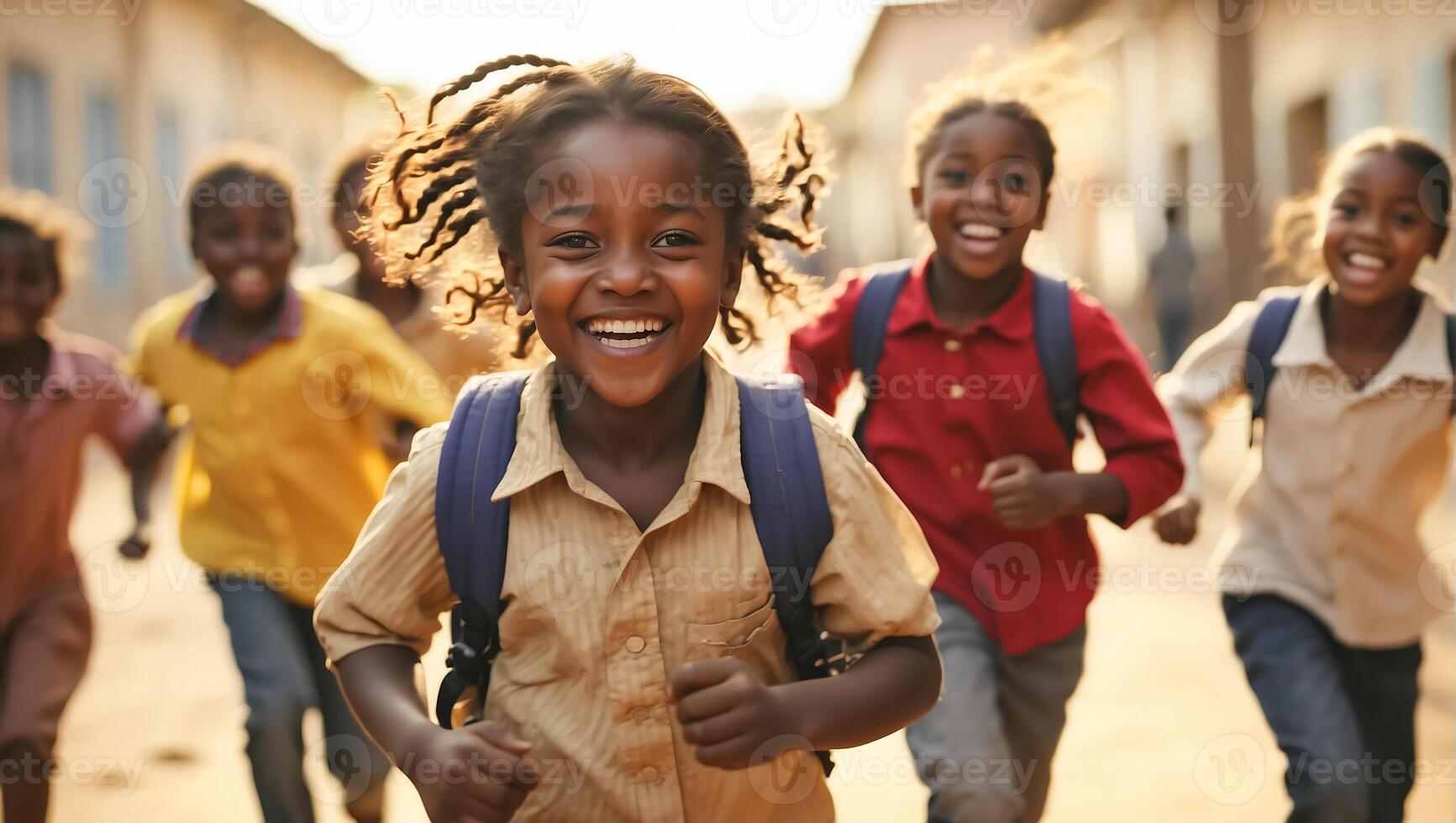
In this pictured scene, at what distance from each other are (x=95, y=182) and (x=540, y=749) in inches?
780

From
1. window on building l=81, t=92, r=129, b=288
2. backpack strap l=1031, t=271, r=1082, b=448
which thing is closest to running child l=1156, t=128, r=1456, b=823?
backpack strap l=1031, t=271, r=1082, b=448

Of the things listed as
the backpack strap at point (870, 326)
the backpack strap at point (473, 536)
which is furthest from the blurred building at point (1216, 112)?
the backpack strap at point (473, 536)

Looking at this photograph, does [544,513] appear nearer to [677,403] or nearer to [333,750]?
[677,403]

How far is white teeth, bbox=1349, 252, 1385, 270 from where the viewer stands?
327 cm

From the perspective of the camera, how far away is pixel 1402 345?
10.7 feet

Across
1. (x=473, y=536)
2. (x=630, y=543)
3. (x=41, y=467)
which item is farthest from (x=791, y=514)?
(x=41, y=467)

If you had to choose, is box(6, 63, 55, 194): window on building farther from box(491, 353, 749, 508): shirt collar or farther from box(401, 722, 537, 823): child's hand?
box(401, 722, 537, 823): child's hand

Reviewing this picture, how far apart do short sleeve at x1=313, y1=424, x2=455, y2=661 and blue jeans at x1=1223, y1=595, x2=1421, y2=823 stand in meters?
1.91

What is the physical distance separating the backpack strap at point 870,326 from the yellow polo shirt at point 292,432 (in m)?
1.19

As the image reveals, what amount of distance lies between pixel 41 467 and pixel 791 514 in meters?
→ 2.60

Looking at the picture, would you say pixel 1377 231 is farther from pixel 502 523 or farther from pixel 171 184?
pixel 171 184

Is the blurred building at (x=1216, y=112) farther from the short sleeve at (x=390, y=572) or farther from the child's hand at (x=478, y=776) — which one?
the child's hand at (x=478, y=776)

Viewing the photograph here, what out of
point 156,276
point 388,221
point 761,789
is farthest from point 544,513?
point 156,276

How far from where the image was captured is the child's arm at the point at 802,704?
171 centimetres
